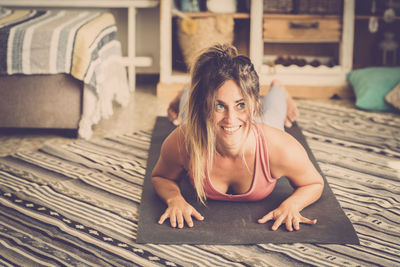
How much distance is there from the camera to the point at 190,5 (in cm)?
319

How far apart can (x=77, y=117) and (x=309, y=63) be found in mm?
1612

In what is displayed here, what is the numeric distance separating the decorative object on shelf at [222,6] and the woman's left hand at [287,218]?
1.88 metres

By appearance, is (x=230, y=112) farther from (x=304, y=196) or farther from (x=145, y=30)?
(x=145, y=30)

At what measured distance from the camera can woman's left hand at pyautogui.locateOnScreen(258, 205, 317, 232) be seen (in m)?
1.47

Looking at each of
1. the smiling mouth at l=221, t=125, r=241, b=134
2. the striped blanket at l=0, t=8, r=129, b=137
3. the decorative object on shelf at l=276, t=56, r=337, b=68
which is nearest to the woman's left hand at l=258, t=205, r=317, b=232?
the smiling mouth at l=221, t=125, r=241, b=134

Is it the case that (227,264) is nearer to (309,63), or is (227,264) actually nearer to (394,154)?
(394,154)

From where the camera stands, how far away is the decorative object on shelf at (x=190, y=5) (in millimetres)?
3186

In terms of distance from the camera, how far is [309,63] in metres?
3.31

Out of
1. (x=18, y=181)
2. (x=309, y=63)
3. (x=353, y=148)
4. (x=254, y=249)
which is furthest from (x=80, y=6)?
(x=254, y=249)

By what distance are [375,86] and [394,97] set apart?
0.13 metres

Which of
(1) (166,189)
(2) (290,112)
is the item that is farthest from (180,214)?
(2) (290,112)

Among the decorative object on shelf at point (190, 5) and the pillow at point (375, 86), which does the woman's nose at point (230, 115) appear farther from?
the decorative object on shelf at point (190, 5)

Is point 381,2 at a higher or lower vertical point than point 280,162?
higher

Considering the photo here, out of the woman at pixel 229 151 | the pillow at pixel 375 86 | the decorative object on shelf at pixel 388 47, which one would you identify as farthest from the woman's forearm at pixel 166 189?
the decorative object on shelf at pixel 388 47
